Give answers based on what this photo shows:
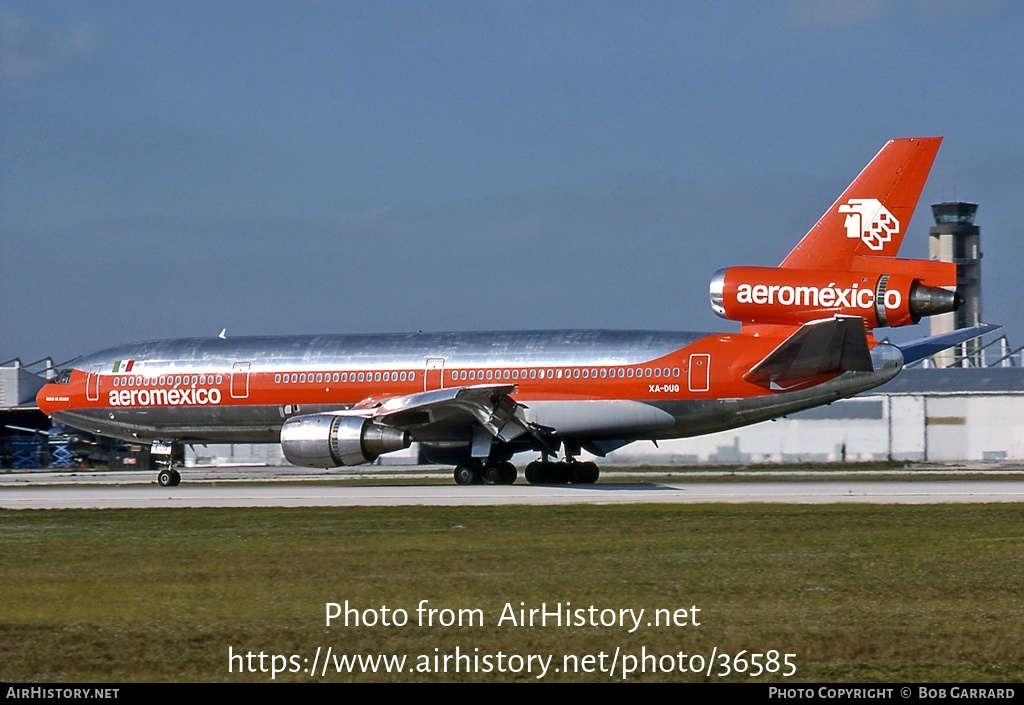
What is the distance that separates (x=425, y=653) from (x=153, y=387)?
104 feet

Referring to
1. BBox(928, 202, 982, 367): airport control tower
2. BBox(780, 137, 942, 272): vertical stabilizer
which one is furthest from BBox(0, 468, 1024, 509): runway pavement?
BBox(928, 202, 982, 367): airport control tower

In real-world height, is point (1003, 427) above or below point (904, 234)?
below

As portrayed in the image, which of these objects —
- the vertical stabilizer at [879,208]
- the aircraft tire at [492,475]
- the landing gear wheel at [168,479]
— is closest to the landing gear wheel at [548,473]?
the aircraft tire at [492,475]

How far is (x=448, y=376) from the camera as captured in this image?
122 feet

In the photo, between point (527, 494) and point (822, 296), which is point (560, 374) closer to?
point (527, 494)

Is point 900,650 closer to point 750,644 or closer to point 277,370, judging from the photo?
point 750,644

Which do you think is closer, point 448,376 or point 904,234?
point 904,234

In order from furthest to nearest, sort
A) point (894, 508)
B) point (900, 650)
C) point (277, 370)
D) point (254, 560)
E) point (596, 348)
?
point (277, 370) → point (596, 348) → point (894, 508) → point (254, 560) → point (900, 650)

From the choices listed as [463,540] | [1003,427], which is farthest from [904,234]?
[1003,427]

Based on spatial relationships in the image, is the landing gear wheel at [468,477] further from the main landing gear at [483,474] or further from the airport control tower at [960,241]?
the airport control tower at [960,241]

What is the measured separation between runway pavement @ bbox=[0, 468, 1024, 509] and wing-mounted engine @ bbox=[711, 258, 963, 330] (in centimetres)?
422

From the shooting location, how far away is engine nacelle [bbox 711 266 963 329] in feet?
104

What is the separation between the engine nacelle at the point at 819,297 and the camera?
31.7m

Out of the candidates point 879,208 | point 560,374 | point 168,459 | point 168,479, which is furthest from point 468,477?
point 879,208
